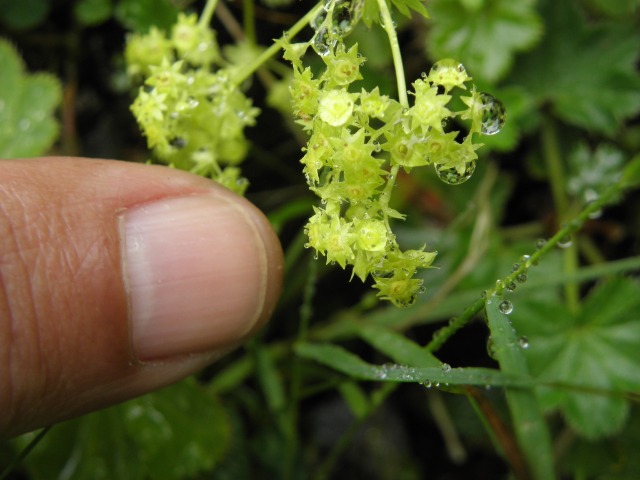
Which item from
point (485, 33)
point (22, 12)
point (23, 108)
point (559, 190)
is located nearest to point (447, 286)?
point (559, 190)

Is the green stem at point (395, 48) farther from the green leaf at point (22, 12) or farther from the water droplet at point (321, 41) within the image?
the green leaf at point (22, 12)

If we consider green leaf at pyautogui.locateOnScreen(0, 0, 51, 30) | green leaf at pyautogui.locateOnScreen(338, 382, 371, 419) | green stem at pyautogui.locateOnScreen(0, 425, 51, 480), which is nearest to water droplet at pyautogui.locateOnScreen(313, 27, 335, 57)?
green stem at pyautogui.locateOnScreen(0, 425, 51, 480)

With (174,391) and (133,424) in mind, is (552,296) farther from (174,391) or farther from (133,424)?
(133,424)

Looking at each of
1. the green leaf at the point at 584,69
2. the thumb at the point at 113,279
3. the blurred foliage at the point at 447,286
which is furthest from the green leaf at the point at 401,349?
the green leaf at the point at 584,69

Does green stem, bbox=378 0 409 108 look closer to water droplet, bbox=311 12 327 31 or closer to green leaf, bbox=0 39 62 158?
water droplet, bbox=311 12 327 31

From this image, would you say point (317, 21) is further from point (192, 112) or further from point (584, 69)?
point (584, 69)

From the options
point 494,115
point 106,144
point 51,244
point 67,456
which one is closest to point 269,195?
point 106,144
